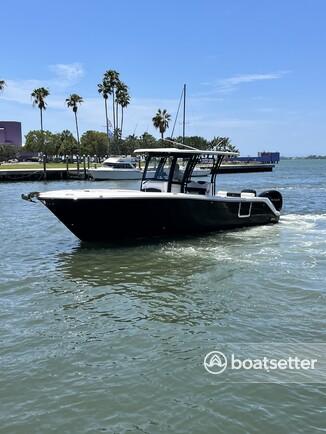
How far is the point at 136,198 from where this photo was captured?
16.0 meters

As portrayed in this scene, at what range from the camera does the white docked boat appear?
2571 inches

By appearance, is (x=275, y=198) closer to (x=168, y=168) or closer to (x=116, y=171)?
(x=168, y=168)

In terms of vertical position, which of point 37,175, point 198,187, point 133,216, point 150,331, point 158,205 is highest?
point 198,187

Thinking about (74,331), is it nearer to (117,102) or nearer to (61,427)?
(61,427)

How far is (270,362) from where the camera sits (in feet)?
24.6

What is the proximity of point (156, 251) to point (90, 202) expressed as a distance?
2458 mm

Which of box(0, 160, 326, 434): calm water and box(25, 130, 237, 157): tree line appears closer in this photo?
box(0, 160, 326, 434): calm water

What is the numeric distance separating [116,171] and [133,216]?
50.2 m

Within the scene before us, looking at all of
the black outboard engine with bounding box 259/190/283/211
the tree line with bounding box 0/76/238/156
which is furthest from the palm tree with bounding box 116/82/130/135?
the black outboard engine with bounding box 259/190/283/211

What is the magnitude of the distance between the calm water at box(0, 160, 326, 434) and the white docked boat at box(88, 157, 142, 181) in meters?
48.9

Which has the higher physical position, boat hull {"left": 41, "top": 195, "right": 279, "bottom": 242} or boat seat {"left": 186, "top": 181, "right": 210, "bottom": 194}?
boat seat {"left": 186, "top": 181, "right": 210, "bottom": 194}

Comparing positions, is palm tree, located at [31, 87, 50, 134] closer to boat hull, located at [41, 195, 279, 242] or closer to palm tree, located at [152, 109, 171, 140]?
palm tree, located at [152, 109, 171, 140]

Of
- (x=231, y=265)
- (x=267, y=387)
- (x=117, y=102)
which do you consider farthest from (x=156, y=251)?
(x=117, y=102)

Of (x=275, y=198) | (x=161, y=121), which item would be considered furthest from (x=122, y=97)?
(x=275, y=198)
